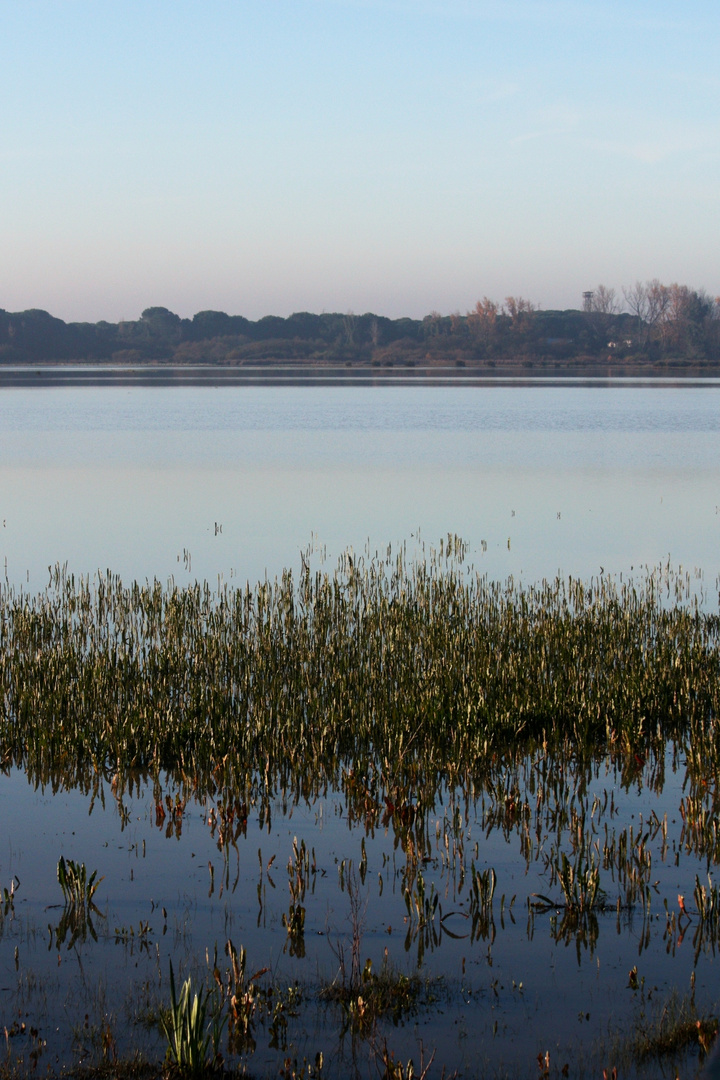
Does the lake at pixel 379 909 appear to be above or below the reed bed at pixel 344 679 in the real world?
below

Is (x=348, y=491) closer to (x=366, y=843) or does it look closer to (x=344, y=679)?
(x=344, y=679)

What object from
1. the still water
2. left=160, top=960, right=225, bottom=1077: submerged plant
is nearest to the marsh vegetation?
left=160, top=960, right=225, bottom=1077: submerged plant

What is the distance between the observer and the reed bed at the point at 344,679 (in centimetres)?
871

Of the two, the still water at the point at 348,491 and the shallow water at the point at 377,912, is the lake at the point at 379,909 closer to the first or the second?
the shallow water at the point at 377,912

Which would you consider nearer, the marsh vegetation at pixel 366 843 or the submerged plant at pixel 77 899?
the marsh vegetation at pixel 366 843

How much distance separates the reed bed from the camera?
8.71 meters

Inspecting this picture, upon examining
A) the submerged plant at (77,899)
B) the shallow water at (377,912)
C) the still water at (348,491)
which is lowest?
the shallow water at (377,912)

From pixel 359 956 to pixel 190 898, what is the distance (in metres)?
1.20

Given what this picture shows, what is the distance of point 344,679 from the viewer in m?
10.3

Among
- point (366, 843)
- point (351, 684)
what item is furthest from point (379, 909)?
point (351, 684)

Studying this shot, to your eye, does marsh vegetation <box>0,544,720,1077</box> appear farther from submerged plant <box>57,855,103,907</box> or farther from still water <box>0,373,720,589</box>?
still water <box>0,373,720,589</box>

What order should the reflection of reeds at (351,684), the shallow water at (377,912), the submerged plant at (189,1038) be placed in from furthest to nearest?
the reflection of reeds at (351,684) → the shallow water at (377,912) → the submerged plant at (189,1038)

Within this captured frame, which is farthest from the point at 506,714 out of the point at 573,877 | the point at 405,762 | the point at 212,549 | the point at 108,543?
the point at 108,543

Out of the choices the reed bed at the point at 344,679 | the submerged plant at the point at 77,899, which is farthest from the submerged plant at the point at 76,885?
the reed bed at the point at 344,679
